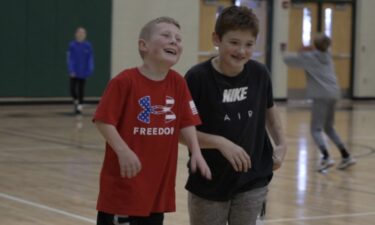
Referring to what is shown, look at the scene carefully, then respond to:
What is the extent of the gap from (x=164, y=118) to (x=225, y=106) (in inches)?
13.3

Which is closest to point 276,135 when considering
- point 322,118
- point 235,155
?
point 235,155

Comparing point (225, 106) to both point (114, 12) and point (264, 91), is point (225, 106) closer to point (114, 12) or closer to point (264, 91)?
point (264, 91)

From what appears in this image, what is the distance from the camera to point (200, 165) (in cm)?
393

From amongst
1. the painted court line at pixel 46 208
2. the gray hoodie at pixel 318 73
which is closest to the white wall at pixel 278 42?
the gray hoodie at pixel 318 73

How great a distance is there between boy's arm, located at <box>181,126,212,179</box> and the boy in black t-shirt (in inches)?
4.1

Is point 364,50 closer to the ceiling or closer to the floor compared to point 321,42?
closer to the floor

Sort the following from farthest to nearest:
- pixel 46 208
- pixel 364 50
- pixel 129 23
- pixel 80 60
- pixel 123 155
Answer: pixel 364 50, pixel 129 23, pixel 80 60, pixel 46 208, pixel 123 155

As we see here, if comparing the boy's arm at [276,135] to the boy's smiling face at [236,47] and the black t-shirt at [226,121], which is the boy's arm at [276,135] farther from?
the boy's smiling face at [236,47]

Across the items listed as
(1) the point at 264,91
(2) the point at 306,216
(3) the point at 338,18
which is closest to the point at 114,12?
(3) the point at 338,18

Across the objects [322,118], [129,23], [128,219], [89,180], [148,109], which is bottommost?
[89,180]

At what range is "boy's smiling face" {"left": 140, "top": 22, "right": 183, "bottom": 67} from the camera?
3.97 metres

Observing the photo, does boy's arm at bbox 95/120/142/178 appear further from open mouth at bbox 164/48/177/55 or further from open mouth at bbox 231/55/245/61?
open mouth at bbox 231/55/245/61

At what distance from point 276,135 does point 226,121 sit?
323 millimetres

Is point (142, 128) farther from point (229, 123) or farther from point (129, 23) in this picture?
point (129, 23)
